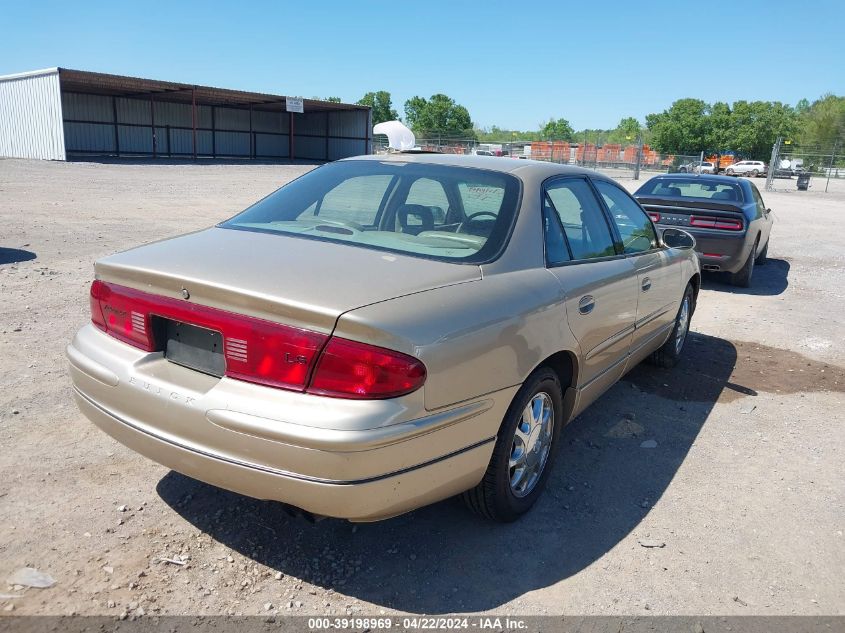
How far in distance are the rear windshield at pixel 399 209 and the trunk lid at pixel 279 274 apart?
0.61 ft

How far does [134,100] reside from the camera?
3919 centimetres

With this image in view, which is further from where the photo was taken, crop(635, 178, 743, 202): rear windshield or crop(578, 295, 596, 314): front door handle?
crop(635, 178, 743, 202): rear windshield

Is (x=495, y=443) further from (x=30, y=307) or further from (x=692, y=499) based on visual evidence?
(x=30, y=307)

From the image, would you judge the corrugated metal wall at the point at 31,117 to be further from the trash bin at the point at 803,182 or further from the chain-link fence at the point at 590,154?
the trash bin at the point at 803,182

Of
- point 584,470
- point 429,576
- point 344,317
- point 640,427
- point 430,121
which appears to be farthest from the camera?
point 430,121

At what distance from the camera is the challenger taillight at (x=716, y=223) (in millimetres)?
9148

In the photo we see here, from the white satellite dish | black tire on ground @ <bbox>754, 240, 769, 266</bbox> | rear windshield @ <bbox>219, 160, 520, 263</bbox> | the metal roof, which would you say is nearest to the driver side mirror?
rear windshield @ <bbox>219, 160, 520, 263</bbox>

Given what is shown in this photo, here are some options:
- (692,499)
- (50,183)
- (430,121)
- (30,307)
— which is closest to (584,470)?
(692,499)

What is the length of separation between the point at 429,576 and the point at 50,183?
20914mm

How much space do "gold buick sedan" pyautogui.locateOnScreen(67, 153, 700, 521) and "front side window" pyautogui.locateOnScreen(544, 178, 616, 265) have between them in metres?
0.02

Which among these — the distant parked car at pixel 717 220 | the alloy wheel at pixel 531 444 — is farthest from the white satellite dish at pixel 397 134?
the alloy wheel at pixel 531 444

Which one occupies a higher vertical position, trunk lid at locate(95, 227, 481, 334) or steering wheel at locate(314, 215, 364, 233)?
steering wheel at locate(314, 215, 364, 233)

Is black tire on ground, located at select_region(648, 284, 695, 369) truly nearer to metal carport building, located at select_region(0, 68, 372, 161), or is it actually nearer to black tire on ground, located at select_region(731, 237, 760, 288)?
black tire on ground, located at select_region(731, 237, 760, 288)

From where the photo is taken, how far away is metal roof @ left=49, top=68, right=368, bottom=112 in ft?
101
